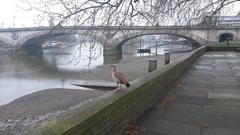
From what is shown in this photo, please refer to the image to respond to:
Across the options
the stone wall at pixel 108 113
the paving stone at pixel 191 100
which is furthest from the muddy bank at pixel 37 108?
the stone wall at pixel 108 113

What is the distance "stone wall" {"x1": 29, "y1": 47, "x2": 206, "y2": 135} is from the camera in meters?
3.28

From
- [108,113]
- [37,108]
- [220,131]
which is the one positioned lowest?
[37,108]

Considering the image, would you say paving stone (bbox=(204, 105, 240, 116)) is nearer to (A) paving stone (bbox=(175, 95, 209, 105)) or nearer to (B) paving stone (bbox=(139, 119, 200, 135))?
(A) paving stone (bbox=(175, 95, 209, 105))


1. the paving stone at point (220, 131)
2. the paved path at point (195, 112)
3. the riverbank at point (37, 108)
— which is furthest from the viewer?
the riverbank at point (37, 108)

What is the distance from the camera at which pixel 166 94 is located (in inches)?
300

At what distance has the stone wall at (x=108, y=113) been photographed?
10.7 ft

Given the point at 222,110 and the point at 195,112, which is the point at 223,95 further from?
the point at 195,112

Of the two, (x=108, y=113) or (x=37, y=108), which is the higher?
(x=108, y=113)

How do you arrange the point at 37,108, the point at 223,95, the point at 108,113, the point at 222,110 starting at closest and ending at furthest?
the point at 108,113 < the point at 222,110 < the point at 223,95 < the point at 37,108

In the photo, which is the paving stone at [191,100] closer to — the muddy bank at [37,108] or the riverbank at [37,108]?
the riverbank at [37,108]

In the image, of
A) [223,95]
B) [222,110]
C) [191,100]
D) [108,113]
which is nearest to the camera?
[108,113]

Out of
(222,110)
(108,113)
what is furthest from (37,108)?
(108,113)

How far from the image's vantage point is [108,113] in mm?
4184

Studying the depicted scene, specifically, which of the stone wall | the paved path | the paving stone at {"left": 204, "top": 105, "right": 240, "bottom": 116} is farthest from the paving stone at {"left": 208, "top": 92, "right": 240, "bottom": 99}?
the stone wall
